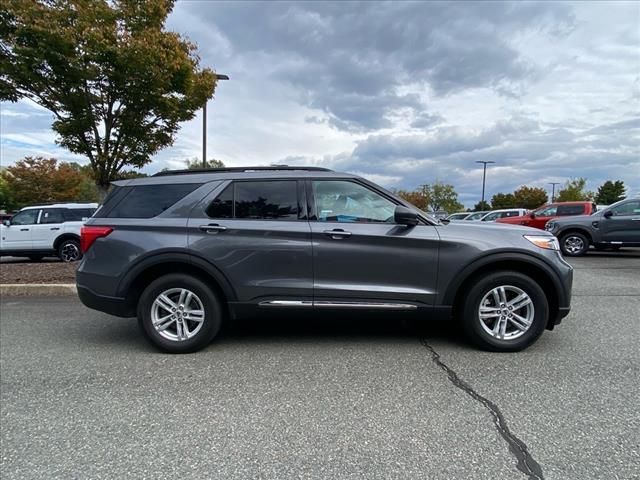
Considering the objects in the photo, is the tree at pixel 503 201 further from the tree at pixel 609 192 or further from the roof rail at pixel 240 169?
the roof rail at pixel 240 169

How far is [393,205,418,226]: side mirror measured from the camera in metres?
3.74

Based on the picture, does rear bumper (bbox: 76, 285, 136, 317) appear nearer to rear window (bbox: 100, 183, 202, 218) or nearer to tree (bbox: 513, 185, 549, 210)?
rear window (bbox: 100, 183, 202, 218)

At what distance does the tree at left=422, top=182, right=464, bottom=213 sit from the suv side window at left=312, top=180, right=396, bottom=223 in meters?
65.1

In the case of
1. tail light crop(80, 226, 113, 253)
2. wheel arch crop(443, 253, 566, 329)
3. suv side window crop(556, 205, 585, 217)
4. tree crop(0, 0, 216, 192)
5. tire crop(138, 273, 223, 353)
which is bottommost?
tire crop(138, 273, 223, 353)

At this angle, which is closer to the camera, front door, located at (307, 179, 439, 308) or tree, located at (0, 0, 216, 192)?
front door, located at (307, 179, 439, 308)

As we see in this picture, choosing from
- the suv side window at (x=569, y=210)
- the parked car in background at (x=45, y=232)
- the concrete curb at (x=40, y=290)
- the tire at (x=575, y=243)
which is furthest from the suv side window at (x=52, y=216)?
the suv side window at (x=569, y=210)

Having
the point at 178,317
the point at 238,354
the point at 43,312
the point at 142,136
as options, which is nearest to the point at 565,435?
the point at 238,354

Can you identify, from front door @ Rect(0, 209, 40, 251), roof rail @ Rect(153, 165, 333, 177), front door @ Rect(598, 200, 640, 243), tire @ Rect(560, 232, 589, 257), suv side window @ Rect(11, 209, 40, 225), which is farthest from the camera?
suv side window @ Rect(11, 209, 40, 225)

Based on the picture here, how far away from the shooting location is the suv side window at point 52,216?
471 inches

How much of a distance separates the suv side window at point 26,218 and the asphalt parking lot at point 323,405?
29.4 feet

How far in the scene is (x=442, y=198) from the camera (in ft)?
222

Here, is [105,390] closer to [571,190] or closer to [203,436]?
[203,436]

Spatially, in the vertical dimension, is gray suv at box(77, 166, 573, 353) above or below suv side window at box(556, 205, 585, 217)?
below

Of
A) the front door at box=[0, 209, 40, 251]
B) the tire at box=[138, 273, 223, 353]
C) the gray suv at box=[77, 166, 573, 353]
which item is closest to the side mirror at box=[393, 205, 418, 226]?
the gray suv at box=[77, 166, 573, 353]
